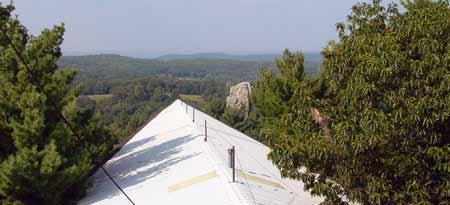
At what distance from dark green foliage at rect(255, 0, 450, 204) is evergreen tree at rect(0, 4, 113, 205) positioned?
4975mm

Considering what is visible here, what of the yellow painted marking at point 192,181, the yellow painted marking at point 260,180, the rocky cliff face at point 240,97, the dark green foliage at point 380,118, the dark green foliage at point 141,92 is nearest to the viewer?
the dark green foliage at point 380,118

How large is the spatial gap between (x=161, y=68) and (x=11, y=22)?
596 feet

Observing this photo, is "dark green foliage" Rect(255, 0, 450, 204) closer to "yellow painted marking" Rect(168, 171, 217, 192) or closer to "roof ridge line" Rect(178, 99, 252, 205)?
"roof ridge line" Rect(178, 99, 252, 205)

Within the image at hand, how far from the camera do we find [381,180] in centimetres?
639

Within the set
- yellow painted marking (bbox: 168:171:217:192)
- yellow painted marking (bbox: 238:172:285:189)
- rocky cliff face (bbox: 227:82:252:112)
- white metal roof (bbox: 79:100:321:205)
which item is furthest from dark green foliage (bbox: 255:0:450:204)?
rocky cliff face (bbox: 227:82:252:112)

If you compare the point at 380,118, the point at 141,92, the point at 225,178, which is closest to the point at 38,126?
the point at 225,178

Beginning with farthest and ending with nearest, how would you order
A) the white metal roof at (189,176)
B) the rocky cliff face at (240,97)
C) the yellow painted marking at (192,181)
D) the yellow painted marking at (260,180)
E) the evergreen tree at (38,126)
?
1. the rocky cliff face at (240,97)
2. the yellow painted marking at (260,180)
3. the yellow painted marking at (192,181)
4. the white metal roof at (189,176)
5. the evergreen tree at (38,126)

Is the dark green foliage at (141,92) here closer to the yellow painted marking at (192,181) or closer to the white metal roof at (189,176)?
the white metal roof at (189,176)

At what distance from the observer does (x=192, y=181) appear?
10.2 m

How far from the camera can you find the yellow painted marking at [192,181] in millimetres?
9992

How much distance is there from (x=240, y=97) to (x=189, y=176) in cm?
3439

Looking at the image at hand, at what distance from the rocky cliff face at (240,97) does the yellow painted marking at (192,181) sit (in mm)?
32492

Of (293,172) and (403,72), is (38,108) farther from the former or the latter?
(403,72)

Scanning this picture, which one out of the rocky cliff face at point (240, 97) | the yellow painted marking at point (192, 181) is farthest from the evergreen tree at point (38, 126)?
the rocky cliff face at point (240, 97)
